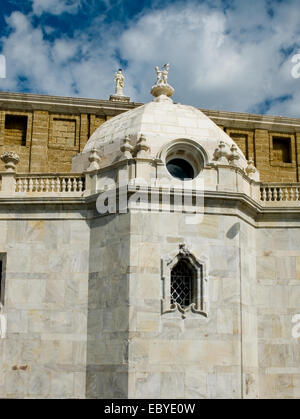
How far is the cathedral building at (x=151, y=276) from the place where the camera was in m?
18.6

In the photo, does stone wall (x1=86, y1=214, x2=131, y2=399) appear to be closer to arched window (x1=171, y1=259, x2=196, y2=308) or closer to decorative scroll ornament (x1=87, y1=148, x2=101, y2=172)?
arched window (x1=171, y1=259, x2=196, y2=308)

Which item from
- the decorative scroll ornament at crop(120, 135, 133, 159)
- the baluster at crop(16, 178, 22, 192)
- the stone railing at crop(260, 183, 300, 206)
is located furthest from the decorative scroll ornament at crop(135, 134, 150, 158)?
the stone railing at crop(260, 183, 300, 206)

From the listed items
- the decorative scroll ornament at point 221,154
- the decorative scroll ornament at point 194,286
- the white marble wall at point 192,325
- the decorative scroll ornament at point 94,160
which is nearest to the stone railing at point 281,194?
the decorative scroll ornament at point 221,154

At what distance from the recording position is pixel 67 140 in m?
32.9

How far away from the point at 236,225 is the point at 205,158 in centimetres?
258

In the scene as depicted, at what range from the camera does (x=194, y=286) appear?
1939 cm

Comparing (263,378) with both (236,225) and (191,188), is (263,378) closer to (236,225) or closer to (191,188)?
(236,225)

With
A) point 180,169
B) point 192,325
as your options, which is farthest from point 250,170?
point 192,325

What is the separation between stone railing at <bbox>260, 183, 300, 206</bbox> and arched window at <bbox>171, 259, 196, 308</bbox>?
4.62 m

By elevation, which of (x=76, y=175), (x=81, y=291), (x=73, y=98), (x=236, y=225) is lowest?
(x=81, y=291)

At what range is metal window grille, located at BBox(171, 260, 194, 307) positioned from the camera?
63.7ft

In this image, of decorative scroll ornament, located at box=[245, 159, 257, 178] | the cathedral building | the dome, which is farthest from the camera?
decorative scroll ornament, located at box=[245, 159, 257, 178]

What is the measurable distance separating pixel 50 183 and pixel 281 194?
864 centimetres

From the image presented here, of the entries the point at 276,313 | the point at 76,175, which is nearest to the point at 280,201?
the point at 276,313
